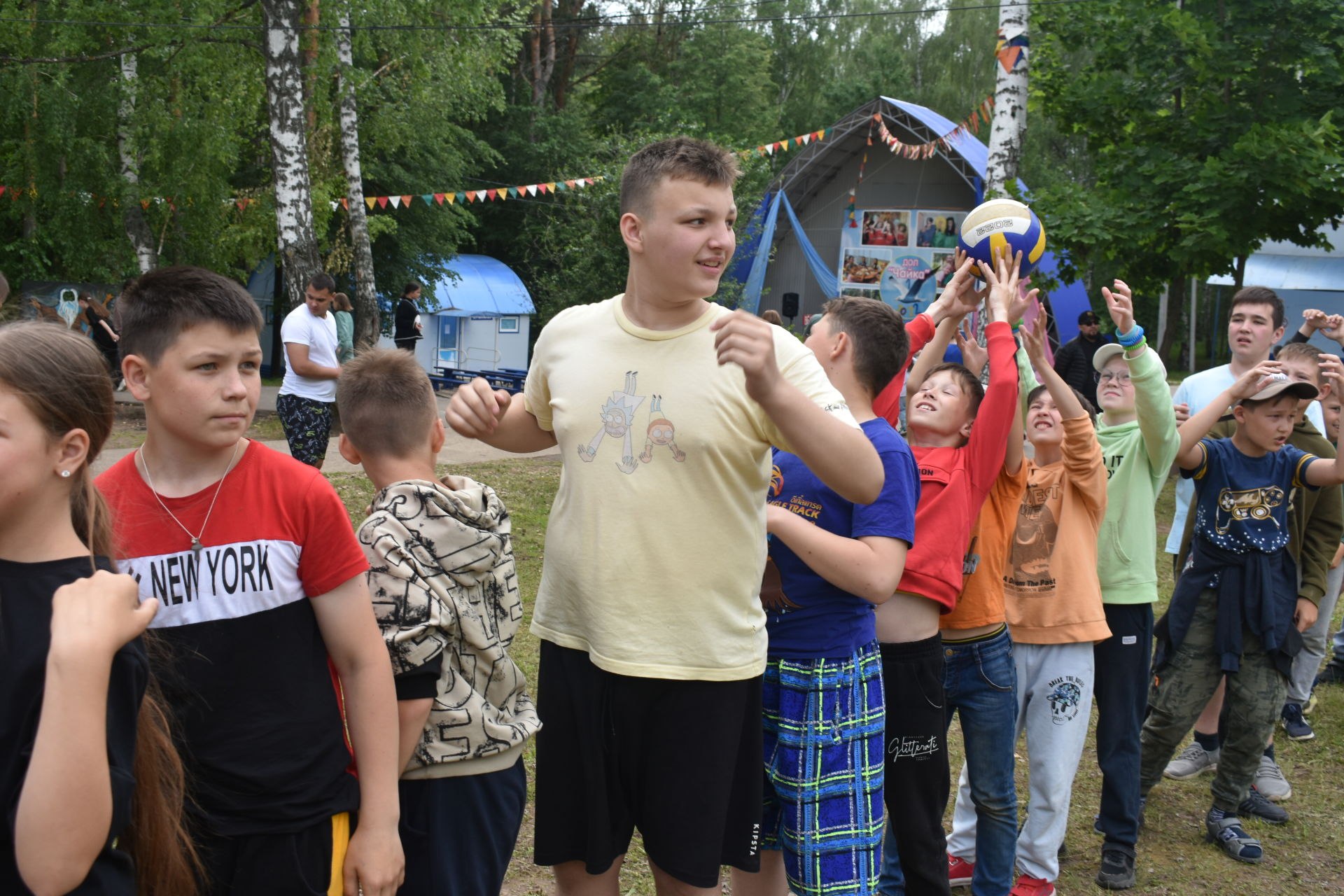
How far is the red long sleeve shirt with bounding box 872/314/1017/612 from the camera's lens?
10.1 feet

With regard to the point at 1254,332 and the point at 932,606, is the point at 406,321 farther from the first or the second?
the point at 932,606

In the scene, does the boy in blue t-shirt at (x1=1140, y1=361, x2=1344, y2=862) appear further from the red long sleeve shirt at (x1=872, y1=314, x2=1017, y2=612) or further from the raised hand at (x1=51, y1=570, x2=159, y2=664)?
the raised hand at (x1=51, y1=570, x2=159, y2=664)

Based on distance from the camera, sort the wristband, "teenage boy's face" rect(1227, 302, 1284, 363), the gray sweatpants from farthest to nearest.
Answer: the gray sweatpants < "teenage boy's face" rect(1227, 302, 1284, 363) < the wristband

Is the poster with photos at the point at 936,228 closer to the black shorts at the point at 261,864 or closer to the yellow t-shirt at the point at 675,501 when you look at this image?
the yellow t-shirt at the point at 675,501

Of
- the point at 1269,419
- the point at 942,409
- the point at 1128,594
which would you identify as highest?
the point at 942,409

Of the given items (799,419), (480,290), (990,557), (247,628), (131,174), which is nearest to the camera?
(247,628)

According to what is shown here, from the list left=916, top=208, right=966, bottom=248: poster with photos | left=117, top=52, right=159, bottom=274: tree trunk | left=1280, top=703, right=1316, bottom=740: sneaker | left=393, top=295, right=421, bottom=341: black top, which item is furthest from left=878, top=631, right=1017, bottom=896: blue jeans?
left=916, top=208, right=966, bottom=248: poster with photos

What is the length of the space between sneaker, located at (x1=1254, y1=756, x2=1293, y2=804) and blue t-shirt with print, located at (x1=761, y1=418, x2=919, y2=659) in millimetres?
2982

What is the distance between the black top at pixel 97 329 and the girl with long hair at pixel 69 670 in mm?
15142

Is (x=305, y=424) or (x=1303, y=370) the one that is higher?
(x=1303, y=370)

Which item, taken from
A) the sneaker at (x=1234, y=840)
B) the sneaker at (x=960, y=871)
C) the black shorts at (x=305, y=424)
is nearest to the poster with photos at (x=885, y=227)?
the black shorts at (x=305, y=424)

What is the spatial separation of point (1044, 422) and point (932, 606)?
1118mm

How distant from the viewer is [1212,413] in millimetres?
4066

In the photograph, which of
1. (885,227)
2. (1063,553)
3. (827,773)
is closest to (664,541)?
(827,773)
